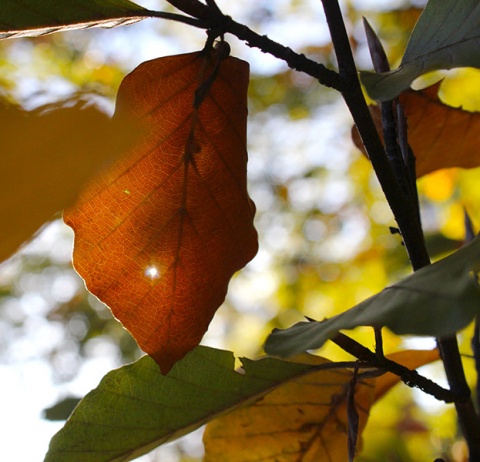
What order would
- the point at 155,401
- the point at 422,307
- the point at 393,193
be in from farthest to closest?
1. the point at 155,401
2. the point at 393,193
3. the point at 422,307

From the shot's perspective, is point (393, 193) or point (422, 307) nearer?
point (422, 307)

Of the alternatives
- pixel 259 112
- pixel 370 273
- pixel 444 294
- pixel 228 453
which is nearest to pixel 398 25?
pixel 370 273

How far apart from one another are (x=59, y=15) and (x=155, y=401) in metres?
0.31

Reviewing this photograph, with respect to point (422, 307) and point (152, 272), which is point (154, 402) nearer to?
point (152, 272)

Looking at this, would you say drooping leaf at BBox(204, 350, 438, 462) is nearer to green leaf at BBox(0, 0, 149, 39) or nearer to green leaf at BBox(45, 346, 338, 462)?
green leaf at BBox(45, 346, 338, 462)

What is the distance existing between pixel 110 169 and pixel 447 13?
0.25 m

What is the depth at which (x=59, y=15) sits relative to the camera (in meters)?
0.42

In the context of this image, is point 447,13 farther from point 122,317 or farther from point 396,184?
point 122,317

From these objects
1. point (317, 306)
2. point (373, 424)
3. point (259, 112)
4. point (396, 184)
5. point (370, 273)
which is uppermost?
point (259, 112)

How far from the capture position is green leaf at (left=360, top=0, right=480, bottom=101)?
371mm

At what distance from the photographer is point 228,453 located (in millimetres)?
650

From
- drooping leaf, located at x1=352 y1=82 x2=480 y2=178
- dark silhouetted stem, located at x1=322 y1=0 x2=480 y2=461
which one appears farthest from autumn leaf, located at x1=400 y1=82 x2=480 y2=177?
dark silhouetted stem, located at x1=322 y1=0 x2=480 y2=461

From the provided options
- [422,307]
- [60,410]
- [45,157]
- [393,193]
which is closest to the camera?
[45,157]

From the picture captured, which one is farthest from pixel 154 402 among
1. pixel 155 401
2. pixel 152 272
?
pixel 152 272
